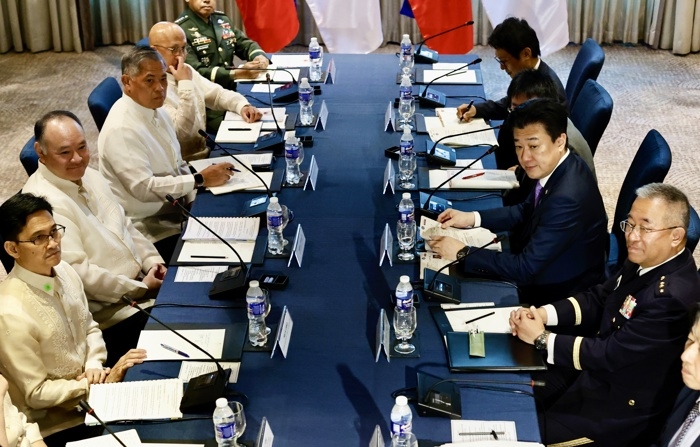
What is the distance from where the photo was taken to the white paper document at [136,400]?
8.59ft

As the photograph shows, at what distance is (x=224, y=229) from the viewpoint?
11.9 ft

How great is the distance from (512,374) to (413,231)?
86cm

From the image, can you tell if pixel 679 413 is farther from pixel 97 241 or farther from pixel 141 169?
pixel 141 169

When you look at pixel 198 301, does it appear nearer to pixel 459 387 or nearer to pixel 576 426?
pixel 459 387

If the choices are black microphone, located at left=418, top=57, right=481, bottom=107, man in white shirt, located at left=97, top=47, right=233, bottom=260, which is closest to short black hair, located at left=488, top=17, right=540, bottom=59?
black microphone, located at left=418, top=57, right=481, bottom=107

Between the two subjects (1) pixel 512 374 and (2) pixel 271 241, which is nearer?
(1) pixel 512 374

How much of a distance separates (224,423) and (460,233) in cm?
149

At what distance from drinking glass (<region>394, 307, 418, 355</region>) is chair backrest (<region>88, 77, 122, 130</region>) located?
2.22 m

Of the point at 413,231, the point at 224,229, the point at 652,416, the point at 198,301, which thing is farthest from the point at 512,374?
the point at 224,229

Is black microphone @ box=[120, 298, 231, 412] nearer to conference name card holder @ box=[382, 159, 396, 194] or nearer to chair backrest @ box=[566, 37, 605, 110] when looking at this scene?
conference name card holder @ box=[382, 159, 396, 194]

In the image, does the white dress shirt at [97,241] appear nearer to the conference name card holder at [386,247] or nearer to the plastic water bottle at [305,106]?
the conference name card holder at [386,247]

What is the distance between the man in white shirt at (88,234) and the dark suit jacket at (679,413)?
197 cm

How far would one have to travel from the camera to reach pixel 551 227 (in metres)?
3.36

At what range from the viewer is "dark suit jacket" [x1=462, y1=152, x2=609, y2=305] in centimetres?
329
